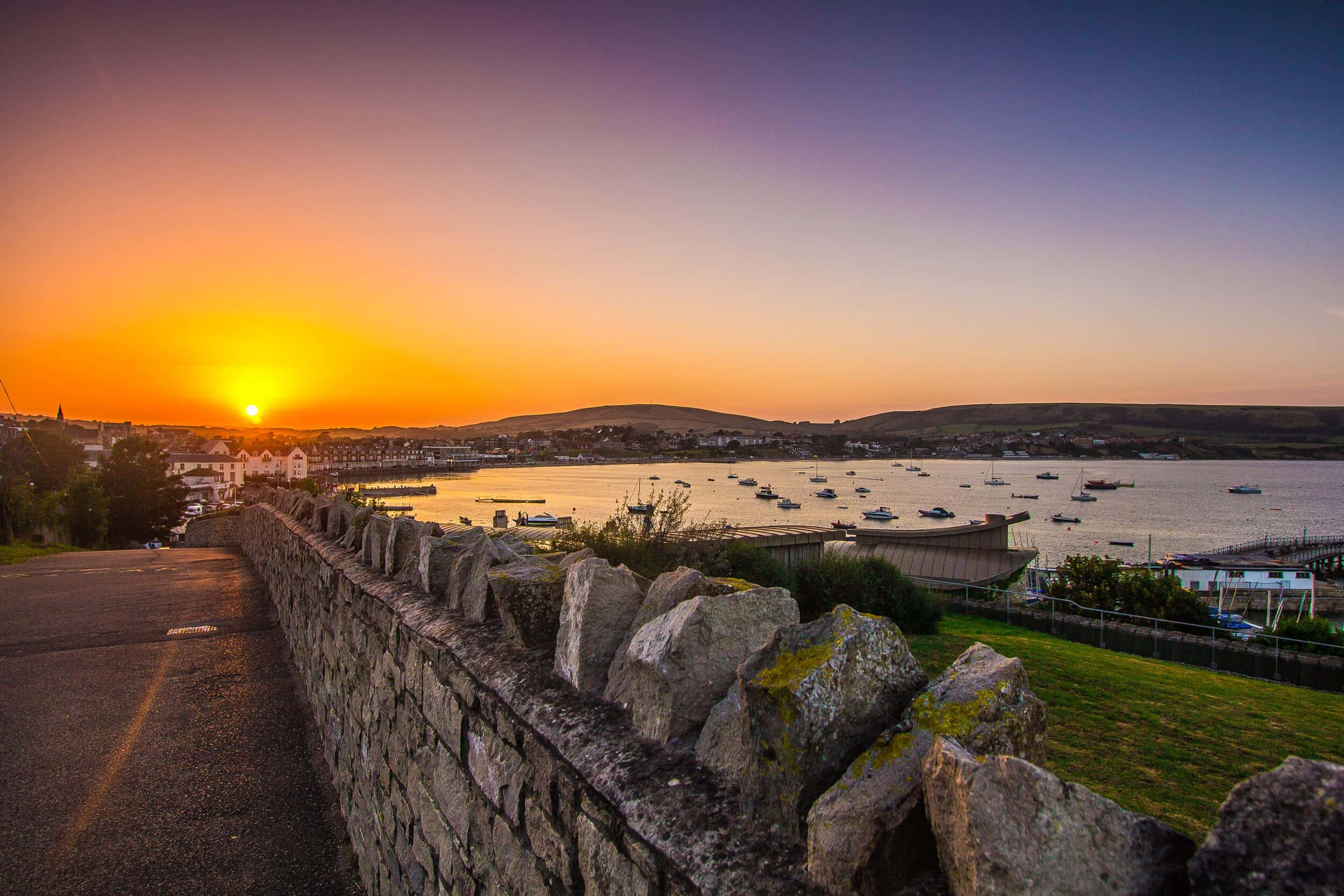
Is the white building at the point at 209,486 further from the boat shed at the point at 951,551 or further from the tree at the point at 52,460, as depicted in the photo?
the boat shed at the point at 951,551

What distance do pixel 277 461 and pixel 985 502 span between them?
346 feet

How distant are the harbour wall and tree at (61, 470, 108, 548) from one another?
3728 centimetres

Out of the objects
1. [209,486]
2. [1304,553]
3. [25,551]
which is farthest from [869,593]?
[209,486]

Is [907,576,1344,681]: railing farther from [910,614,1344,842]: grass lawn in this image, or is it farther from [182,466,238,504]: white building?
[182,466,238,504]: white building

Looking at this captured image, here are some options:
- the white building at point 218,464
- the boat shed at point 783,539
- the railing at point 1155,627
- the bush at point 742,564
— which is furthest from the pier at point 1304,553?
the white building at point 218,464

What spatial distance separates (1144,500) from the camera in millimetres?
105000

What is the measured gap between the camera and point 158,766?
4.87 m

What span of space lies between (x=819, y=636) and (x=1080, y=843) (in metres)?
0.57

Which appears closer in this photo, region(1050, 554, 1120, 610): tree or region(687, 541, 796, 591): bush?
region(687, 541, 796, 591): bush

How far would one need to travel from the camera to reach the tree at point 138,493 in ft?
119

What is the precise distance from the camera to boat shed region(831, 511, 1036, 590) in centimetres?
2455

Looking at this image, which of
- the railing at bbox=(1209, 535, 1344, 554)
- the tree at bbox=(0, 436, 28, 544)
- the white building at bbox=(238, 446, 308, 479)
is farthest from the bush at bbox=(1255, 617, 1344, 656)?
the white building at bbox=(238, 446, 308, 479)

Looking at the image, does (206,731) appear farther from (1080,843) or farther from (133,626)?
(1080,843)

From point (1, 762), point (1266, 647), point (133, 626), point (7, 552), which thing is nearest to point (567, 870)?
point (1, 762)
